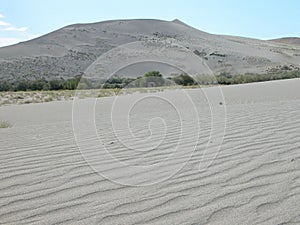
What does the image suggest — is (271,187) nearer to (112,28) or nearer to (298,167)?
(298,167)

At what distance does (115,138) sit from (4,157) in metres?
1.76

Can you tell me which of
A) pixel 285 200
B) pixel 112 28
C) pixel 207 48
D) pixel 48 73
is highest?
pixel 112 28

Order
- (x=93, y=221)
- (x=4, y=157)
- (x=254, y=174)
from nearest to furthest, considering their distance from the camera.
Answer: (x=93, y=221) → (x=254, y=174) → (x=4, y=157)

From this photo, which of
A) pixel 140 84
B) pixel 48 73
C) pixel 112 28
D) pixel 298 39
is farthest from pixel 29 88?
pixel 298 39

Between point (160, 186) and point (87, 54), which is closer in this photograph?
point (160, 186)

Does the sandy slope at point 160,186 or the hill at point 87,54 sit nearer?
the sandy slope at point 160,186

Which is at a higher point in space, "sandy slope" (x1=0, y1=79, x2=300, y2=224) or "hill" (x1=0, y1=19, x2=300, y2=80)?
"hill" (x1=0, y1=19, x2=300, y2=80)

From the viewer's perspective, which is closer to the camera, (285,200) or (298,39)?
(285,200)

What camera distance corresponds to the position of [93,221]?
2572 mm

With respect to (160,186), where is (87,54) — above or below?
above

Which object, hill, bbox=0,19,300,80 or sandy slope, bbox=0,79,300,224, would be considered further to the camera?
hill, bbox=0,19,300,80

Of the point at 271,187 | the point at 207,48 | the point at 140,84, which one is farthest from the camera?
the point at 207,48

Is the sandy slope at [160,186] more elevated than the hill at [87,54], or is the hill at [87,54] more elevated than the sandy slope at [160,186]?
the hill at [87,54]

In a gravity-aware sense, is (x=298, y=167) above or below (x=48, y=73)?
below
